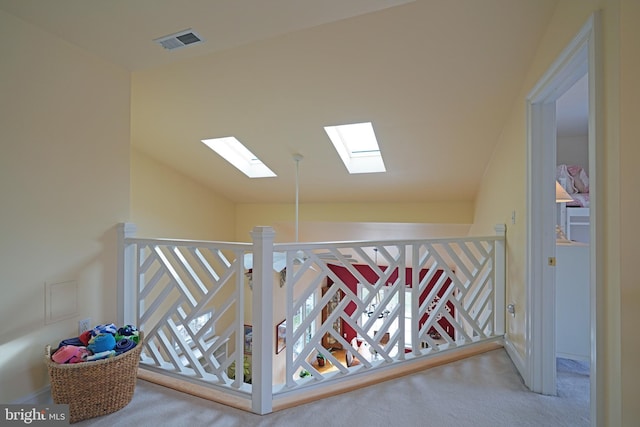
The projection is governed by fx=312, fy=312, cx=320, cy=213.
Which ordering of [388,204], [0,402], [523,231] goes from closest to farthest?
[0,402] < [523,231] < [388,204]

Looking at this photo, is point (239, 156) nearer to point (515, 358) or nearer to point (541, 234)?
point (541, 234)

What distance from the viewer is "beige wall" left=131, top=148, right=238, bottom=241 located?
4.62m

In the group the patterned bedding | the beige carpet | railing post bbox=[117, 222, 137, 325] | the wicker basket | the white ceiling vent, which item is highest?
the white ceiling vent

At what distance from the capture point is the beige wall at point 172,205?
4.62m

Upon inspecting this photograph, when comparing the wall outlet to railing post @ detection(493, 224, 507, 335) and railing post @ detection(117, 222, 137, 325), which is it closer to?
railing post @ detection(117, 222, 137, 325)

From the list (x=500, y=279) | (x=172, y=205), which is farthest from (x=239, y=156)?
(x=500, y=279)

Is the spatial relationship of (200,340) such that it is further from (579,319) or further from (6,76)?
(579,319)

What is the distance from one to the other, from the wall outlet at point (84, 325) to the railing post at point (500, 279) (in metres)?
3.32

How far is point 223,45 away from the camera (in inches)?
85.1

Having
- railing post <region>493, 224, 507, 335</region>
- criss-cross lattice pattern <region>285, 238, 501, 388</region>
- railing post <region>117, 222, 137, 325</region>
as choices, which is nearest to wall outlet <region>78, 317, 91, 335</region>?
railing post <region>117, 222, 137, 325</region>

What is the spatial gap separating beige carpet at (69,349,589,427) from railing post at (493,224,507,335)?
2.05ft

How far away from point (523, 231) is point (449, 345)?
3.68 feet

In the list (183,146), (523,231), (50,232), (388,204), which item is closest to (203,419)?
(50,232)

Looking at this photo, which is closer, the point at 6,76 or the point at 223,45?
the point at 6,76
